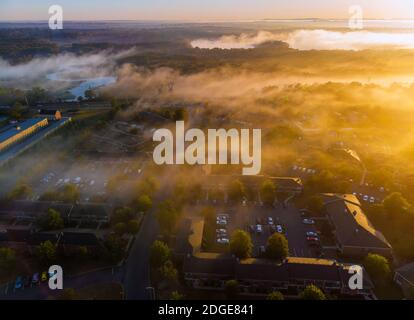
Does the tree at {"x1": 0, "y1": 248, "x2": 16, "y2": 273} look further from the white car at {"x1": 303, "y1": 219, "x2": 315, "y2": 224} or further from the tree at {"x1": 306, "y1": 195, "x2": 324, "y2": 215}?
the tree at {"x1": 306, "y1": 195, "x2": 324, "y2": 215}

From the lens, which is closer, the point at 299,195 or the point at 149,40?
the point at 299,195

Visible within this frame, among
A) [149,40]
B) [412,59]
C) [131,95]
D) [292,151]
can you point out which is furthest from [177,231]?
[149,40]

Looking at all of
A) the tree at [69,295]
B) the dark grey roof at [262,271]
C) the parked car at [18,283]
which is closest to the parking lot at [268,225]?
the dark grey roof at [262,271]

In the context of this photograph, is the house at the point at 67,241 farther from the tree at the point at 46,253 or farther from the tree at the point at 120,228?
the tree at the point at 120,228

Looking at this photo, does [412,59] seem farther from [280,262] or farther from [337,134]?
[280,262]

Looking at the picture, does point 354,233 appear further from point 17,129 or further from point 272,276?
point 17,129

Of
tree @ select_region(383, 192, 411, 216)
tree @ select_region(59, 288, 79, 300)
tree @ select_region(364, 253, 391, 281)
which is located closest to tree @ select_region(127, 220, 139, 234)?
tree @ select_region(59, 288, 79, 300)

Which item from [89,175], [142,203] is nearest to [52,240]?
[142,203]
